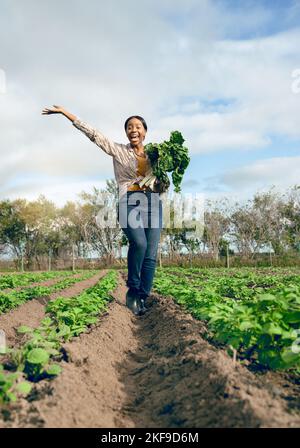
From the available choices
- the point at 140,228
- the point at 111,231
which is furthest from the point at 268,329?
the point at 111,231

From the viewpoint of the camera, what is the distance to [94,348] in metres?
3.48

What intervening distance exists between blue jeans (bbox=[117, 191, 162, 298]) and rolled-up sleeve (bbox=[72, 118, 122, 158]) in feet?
1.79

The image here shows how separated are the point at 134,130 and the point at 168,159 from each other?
0.56 metres

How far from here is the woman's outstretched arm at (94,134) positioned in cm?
497

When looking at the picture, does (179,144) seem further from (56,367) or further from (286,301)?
(56,367)

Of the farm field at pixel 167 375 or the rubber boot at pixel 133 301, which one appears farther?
the rubber boot at pixel 133 301

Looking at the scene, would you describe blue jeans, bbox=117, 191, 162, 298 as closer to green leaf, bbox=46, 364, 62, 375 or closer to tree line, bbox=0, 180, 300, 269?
green leaf, bbox=46, 364, 62, 375

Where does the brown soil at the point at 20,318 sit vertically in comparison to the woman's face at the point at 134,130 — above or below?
below

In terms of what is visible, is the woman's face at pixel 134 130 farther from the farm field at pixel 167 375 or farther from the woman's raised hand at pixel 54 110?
the farm field at pixel 167 375

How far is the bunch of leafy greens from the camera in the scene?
534 centimetres

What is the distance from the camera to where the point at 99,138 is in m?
5.23

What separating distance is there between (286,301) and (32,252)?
41.4m

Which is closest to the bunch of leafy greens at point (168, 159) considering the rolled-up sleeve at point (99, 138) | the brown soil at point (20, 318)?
the rolled-up sleeve at point (99, 138)
